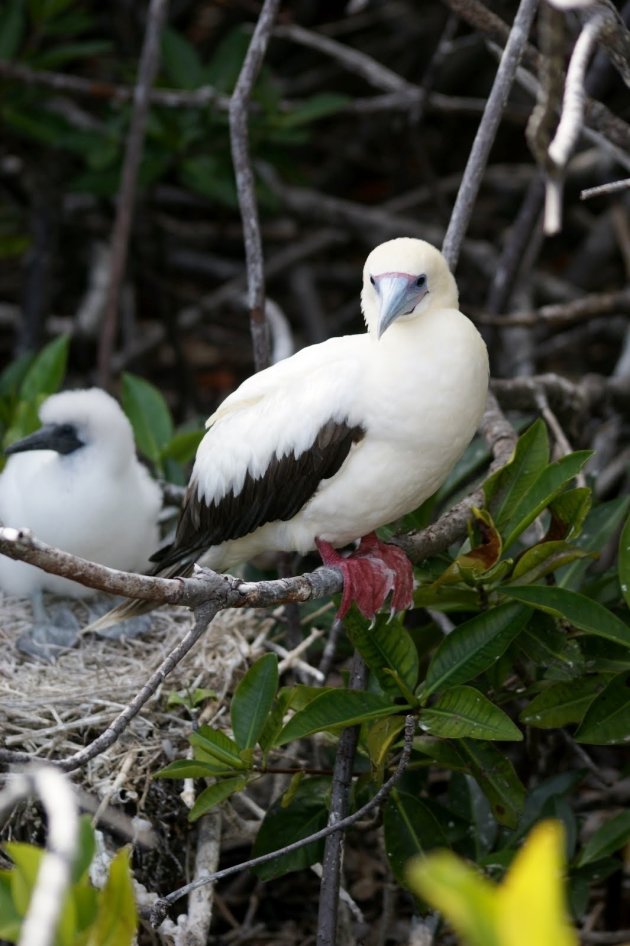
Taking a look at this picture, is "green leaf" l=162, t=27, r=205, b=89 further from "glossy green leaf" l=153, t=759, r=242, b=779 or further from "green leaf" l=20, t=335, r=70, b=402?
"glossy green leaf" l=153, t=759, r=242, b=779

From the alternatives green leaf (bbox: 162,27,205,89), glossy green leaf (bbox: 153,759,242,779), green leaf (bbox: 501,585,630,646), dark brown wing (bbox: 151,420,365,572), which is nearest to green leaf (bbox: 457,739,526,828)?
green leaf (bbox: 501,585,630,646)

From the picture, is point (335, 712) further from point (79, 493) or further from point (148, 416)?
point (148, 416)

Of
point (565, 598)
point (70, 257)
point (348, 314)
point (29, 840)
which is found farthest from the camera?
Result: point (70, 257)

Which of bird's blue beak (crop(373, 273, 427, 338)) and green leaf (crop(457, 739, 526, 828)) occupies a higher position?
bird's blue beak (crop(373, 273, 427, 338))

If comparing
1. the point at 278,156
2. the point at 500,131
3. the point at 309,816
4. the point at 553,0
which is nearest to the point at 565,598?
the point at 309,816

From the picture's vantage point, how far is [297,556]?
171 inches

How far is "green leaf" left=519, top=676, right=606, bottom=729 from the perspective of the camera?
3311 millimetres

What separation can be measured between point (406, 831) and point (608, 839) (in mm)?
534

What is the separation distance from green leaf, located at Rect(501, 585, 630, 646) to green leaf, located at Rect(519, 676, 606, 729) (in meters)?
0.23

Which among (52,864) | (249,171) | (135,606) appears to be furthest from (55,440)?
(52,864)

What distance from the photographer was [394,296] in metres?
3.15

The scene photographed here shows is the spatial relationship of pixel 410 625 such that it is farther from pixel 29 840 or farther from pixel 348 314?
pixel 348 314

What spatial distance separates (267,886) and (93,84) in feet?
11.1

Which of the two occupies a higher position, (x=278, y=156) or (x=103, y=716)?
(x=278, y=156)
